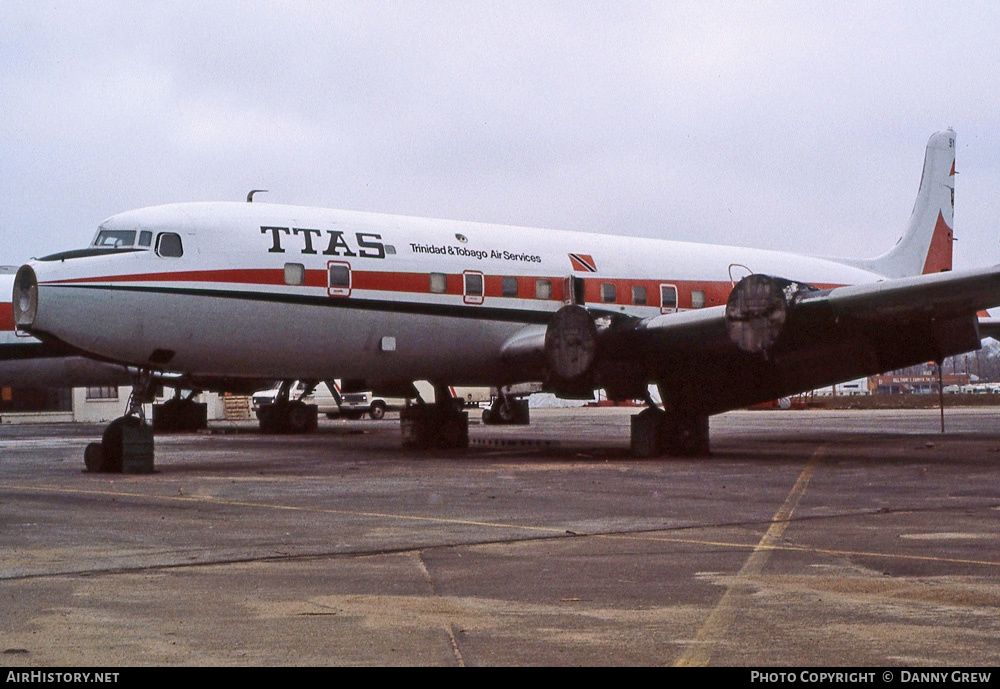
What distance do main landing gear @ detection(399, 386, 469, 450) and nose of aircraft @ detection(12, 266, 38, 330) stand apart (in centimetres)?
834

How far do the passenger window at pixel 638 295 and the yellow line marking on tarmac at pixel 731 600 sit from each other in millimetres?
11076

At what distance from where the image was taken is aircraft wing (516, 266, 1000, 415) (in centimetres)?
1706

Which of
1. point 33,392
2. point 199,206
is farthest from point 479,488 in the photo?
→ point 33,392

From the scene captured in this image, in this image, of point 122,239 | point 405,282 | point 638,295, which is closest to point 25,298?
point 122,239

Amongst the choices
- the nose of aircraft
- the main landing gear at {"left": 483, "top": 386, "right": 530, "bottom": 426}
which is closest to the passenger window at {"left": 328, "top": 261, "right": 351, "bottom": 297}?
the nose of aircraft

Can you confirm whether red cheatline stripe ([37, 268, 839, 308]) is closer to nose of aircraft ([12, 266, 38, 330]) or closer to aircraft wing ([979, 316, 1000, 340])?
nose of aircraft ([12, 266, 38, 330])

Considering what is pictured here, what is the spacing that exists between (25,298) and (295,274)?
3.88 m

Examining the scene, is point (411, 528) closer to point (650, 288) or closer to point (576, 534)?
point (576, 534)

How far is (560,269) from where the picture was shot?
21312 mm

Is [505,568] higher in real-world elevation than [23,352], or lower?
lower

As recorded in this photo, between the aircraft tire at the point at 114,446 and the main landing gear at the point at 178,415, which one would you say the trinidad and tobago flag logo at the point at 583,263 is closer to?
the aircraft tire at the point at 114,446

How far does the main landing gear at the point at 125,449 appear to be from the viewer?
52.8ft

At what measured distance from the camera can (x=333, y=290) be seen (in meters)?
18.4

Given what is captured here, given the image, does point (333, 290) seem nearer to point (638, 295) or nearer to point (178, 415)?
point (638, 295)
